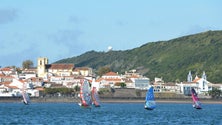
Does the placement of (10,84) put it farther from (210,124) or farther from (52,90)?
(210,124)

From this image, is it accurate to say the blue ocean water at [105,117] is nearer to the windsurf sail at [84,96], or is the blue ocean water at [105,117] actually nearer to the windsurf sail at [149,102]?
the windsurf sail at [84,96]

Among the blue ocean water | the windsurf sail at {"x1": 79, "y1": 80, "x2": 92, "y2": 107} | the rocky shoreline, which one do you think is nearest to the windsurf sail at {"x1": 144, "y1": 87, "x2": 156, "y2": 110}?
the windsurf sail at {"x1": 79, "y1": 80, "x2": 92, "y2": 107}

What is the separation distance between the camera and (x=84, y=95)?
111688mm

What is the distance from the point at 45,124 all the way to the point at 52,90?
122 m

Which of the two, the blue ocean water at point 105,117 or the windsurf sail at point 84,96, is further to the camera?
the windsurf sail at point 84,96

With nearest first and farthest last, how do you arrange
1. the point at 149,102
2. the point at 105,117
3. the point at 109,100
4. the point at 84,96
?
the point at 105,117
the point at 84,96
the point at 149,102
the point at 109,100

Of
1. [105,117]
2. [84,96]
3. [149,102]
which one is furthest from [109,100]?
[105,117]

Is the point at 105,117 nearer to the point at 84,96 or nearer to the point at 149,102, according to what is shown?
the point at 84,96

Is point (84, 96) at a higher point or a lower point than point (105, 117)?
higher

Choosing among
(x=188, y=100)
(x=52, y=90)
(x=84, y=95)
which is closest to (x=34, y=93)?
(x=52, y=90)

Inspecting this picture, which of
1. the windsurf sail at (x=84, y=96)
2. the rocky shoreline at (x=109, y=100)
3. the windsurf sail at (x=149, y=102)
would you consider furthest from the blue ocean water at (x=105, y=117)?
the rocky shoreline at (x=109, y=100)

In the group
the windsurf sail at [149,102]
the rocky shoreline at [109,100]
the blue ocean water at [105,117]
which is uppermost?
the rocky shoreline at [109,100]

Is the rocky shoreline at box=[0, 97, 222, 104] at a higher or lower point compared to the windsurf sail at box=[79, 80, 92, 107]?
higher

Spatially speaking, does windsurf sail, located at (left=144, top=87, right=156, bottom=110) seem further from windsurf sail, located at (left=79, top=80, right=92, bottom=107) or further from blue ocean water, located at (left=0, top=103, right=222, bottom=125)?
blue ocean water, located at (left=0, top=103, right=222, bottom=125)
